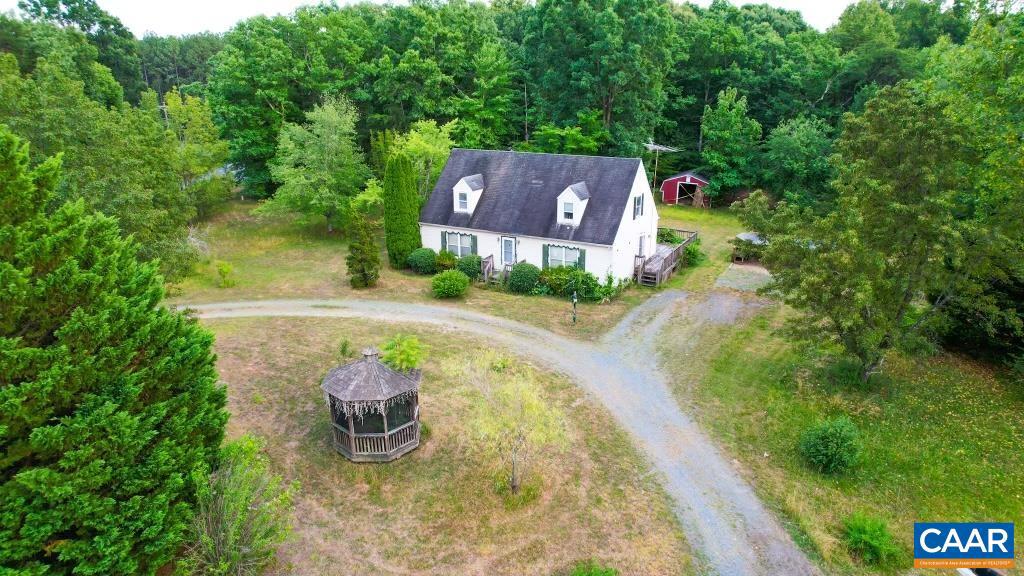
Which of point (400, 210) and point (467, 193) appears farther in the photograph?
point (400, 210)

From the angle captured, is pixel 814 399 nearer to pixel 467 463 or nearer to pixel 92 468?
pixel 467 463

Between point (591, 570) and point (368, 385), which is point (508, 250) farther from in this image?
point (591, 570)

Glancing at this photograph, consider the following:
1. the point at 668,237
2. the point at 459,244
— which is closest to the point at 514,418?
the point at 459,244

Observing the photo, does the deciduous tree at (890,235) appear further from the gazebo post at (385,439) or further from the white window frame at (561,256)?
the gazebo post at (385,439)

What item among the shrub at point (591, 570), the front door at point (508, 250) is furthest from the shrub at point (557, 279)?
the shrub at point (591, 570)

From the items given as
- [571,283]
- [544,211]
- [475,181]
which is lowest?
[571,283]
